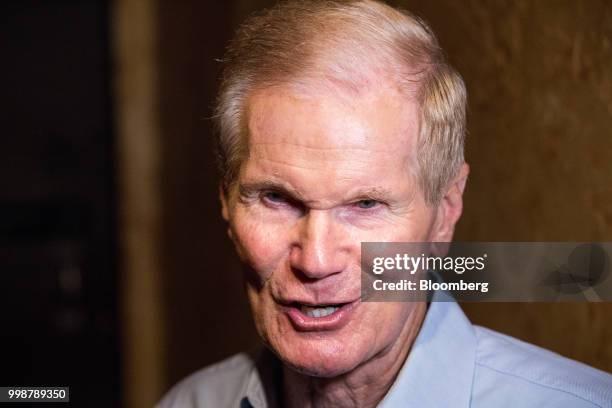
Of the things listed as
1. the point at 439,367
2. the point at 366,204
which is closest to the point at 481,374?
the point at 439,367

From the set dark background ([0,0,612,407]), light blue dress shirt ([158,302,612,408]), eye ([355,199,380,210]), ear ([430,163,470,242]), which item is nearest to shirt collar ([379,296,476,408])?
light blue dress shirt ([158,302,612,408])

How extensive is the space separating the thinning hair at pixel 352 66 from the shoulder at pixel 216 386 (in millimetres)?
450

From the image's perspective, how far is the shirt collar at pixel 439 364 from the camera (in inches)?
43.5

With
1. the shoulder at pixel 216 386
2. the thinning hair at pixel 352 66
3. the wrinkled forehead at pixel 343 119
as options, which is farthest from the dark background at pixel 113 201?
the wrinkled forehead at pixel 343 119

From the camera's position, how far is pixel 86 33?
125 inches

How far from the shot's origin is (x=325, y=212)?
102 centimetres

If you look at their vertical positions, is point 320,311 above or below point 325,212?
below

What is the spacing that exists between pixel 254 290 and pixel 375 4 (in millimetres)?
469

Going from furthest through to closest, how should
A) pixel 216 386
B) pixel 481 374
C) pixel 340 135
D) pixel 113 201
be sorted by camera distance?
pixel 113 201 < pixel 216 386 < pixel 481 374 < pixel 340 135

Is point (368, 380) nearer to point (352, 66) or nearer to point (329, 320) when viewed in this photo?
point (329, 320)

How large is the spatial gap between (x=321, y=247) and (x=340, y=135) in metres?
0.16

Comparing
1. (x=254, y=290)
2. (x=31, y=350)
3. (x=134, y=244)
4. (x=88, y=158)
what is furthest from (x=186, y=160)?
(x=254, y=290)

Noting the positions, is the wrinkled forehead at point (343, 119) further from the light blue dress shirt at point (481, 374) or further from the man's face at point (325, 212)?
the light blue dress shirt at point (481, 374)

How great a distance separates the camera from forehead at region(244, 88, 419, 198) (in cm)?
100
